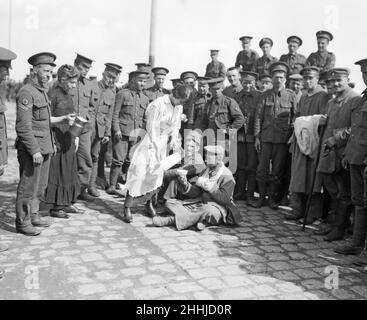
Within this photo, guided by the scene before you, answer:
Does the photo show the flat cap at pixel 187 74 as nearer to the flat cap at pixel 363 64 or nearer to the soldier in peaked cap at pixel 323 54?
the soldier in peaked cap at pixel 323 54

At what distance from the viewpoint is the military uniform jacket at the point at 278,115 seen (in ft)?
22.9

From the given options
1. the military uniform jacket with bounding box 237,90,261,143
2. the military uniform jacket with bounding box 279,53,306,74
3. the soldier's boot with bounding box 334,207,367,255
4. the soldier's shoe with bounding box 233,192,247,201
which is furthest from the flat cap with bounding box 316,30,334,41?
the soldier's boot with bounding box 334,207,367,255

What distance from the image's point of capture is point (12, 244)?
193 inches

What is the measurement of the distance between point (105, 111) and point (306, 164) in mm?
3649

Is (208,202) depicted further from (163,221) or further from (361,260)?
(361,260)

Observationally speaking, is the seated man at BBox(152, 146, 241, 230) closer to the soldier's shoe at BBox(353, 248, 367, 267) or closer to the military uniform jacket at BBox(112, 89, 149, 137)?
the soldier's shoe at BBox(353, 248, 367, 267)

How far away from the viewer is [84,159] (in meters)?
7.02

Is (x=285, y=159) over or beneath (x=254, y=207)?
over

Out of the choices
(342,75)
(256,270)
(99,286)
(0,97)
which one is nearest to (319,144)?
(342,75)

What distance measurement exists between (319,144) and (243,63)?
5.20 meters

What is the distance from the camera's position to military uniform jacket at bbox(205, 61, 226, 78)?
11.6 metres

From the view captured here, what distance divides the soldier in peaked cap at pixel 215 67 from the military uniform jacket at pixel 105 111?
4587 millimetres

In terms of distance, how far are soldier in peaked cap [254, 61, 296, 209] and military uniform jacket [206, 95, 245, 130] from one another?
12.8 inches
